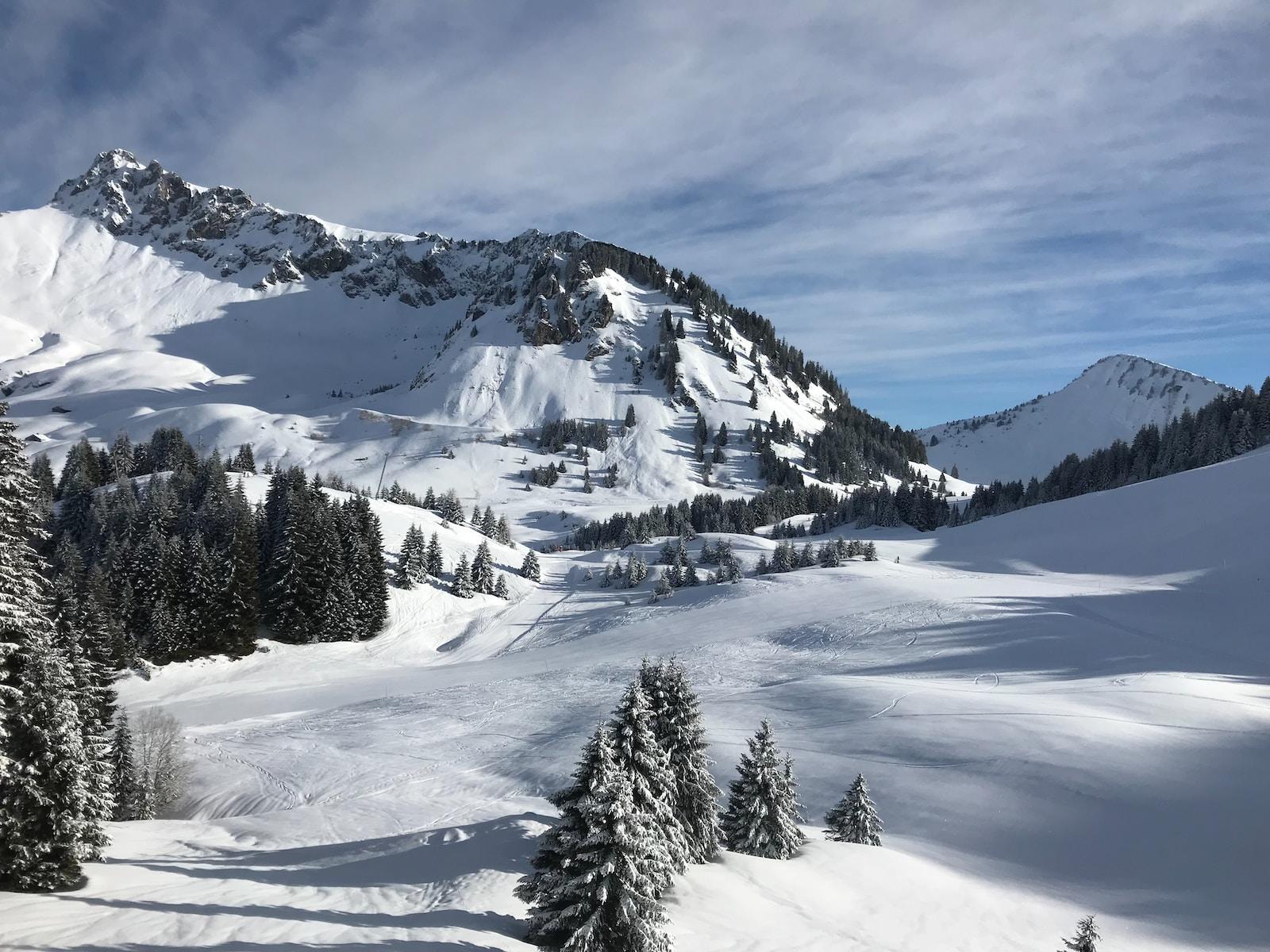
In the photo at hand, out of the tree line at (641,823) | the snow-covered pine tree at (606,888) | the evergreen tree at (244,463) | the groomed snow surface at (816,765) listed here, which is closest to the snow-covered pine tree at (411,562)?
the groomed snow surface at (816,765)

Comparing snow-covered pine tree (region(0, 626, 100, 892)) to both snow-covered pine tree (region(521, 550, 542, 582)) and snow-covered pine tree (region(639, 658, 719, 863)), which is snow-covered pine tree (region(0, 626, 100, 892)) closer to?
snow-covered pine tree (region(639, 658, 719, 863))

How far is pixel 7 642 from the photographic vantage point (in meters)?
14.6

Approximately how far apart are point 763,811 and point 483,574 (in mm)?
60924

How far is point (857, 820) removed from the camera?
21.5m

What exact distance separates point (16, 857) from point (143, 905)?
11.2 feet

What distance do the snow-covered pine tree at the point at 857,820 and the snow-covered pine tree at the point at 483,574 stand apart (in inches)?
2328

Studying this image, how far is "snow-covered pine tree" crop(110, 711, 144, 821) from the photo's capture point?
93.6ft

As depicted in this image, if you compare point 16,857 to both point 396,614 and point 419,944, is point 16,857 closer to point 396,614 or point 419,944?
point 419,944

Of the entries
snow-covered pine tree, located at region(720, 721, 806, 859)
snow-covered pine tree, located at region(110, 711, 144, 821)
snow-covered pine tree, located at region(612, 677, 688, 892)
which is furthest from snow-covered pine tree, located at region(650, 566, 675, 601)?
snow-covered pine tree, located at region(612, 677, 688, 892)

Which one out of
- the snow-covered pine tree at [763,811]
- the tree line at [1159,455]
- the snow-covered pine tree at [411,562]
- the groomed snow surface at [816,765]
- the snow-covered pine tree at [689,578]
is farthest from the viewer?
the tree line at [1159,455]

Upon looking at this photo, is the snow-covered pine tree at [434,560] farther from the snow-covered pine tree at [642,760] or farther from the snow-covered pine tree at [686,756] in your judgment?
the snow-covered pine tree at [642,760]

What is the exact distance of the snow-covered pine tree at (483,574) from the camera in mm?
76438

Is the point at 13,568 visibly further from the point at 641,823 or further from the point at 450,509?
the point at 450,509

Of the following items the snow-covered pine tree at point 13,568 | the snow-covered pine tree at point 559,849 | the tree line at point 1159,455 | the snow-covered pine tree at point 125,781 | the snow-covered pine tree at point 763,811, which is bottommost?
the snow-covered pine tree at point 125,781
